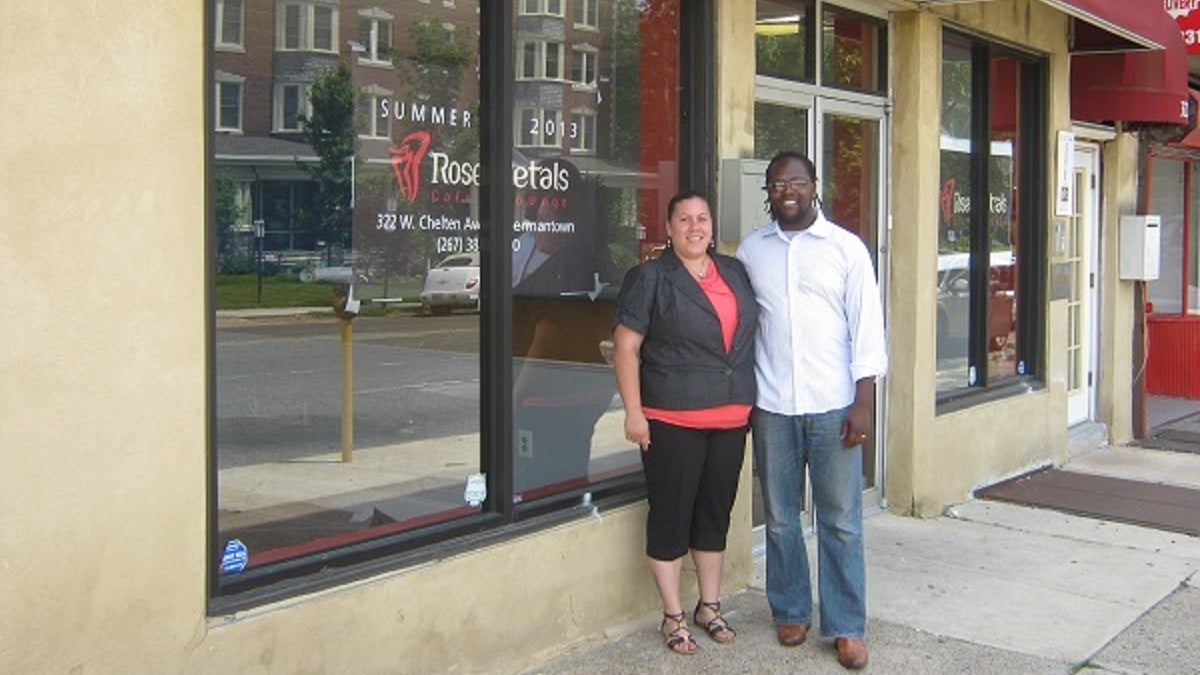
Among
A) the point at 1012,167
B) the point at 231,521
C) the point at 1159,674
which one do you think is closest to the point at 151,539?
the point at 231,521

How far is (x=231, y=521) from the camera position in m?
4.15

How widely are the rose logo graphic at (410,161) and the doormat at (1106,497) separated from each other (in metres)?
4.85

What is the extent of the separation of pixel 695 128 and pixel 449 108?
4.50 ft

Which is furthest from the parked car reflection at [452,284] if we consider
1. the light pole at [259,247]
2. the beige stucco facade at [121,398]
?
the beige stucco facade at [121,398]

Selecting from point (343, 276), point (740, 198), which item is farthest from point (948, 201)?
point (343, 276)

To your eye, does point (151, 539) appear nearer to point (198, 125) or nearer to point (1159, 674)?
point (198, 125)

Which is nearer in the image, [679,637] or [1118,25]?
[679,637]

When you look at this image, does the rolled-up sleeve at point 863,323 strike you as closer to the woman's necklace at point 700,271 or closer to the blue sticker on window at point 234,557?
the woman's necklace at point 700,271

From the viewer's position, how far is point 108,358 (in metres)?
3.57

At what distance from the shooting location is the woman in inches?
201

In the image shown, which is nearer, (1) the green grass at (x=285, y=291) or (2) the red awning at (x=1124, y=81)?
(1) the green grass at (x=285, y=291)

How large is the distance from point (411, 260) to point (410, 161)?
35 centimetres

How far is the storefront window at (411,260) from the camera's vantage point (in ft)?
14.0

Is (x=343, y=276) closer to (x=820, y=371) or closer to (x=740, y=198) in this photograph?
(x=820, y=371)
